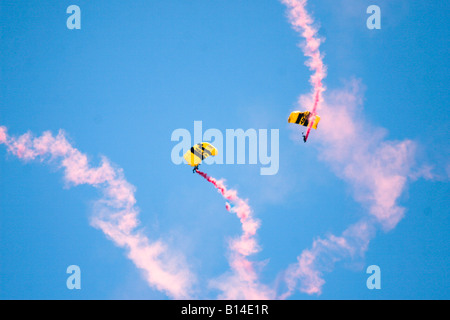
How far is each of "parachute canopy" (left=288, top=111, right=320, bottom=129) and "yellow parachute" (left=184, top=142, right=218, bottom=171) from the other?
9.10 meters

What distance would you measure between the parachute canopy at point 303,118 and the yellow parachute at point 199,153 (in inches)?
358

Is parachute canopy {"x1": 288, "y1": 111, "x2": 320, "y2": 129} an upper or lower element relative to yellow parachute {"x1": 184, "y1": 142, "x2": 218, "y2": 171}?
upper

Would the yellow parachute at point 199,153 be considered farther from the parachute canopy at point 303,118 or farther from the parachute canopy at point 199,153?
the parachute canopy at point 303,118

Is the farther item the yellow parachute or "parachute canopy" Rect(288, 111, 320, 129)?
"parachute canopy" Rect(288, 111, 320, 129)

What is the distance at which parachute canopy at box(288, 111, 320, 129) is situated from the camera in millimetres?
34906

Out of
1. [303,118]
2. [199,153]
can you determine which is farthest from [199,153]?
[303,118]

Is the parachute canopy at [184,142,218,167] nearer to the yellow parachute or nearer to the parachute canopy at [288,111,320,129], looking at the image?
the yellow parachute

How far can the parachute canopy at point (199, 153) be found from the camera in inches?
1357

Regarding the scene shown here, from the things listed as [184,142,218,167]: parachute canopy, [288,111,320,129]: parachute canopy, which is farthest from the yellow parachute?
[288,111,320,129]: parachute canopy

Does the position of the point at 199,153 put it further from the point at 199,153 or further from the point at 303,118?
the point at 303,118

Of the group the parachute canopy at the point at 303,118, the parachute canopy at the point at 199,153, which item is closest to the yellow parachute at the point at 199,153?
the parachute canopy at the point at 199,153
